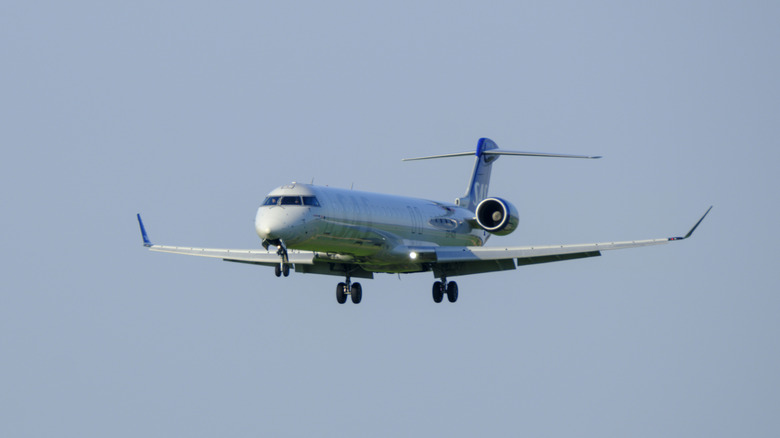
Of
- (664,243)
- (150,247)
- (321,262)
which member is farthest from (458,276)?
(150,247)

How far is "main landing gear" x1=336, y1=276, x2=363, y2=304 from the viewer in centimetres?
4612

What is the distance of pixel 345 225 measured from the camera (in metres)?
41.4

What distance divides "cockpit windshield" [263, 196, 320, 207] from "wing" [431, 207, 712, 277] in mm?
7338

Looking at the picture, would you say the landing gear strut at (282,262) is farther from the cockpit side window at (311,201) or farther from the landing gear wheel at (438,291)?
the landing gear wheel at (438,291)

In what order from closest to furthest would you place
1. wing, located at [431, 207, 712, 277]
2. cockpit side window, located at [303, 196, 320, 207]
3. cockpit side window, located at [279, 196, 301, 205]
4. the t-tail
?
cockpit side window, located at [279, 196, 301, 205], cockpit side window, located at [303, 196, 320, 207], wing, located at [431, 207, 712, 277], the t-tail

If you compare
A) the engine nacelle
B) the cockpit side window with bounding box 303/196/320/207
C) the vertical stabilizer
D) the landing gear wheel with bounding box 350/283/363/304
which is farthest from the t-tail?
the cockpit side window with bounding box 303/196/320/207

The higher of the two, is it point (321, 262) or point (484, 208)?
point (484, 208)

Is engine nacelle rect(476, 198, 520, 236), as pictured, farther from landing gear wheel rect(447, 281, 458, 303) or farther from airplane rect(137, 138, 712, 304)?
landing gear wheel rect(447, 281, 458, 303)

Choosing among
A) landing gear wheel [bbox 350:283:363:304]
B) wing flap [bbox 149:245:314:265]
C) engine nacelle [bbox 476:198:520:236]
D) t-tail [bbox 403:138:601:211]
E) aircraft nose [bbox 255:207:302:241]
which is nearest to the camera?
aircraft nose [bbox 255:207:302:241]

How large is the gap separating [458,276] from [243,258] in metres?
8.35

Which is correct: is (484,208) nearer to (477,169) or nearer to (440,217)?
(440,217)

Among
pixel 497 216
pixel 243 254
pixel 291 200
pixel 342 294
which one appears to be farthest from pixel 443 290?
pixel 291 200

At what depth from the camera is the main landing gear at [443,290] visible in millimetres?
47750

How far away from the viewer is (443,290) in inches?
1882
